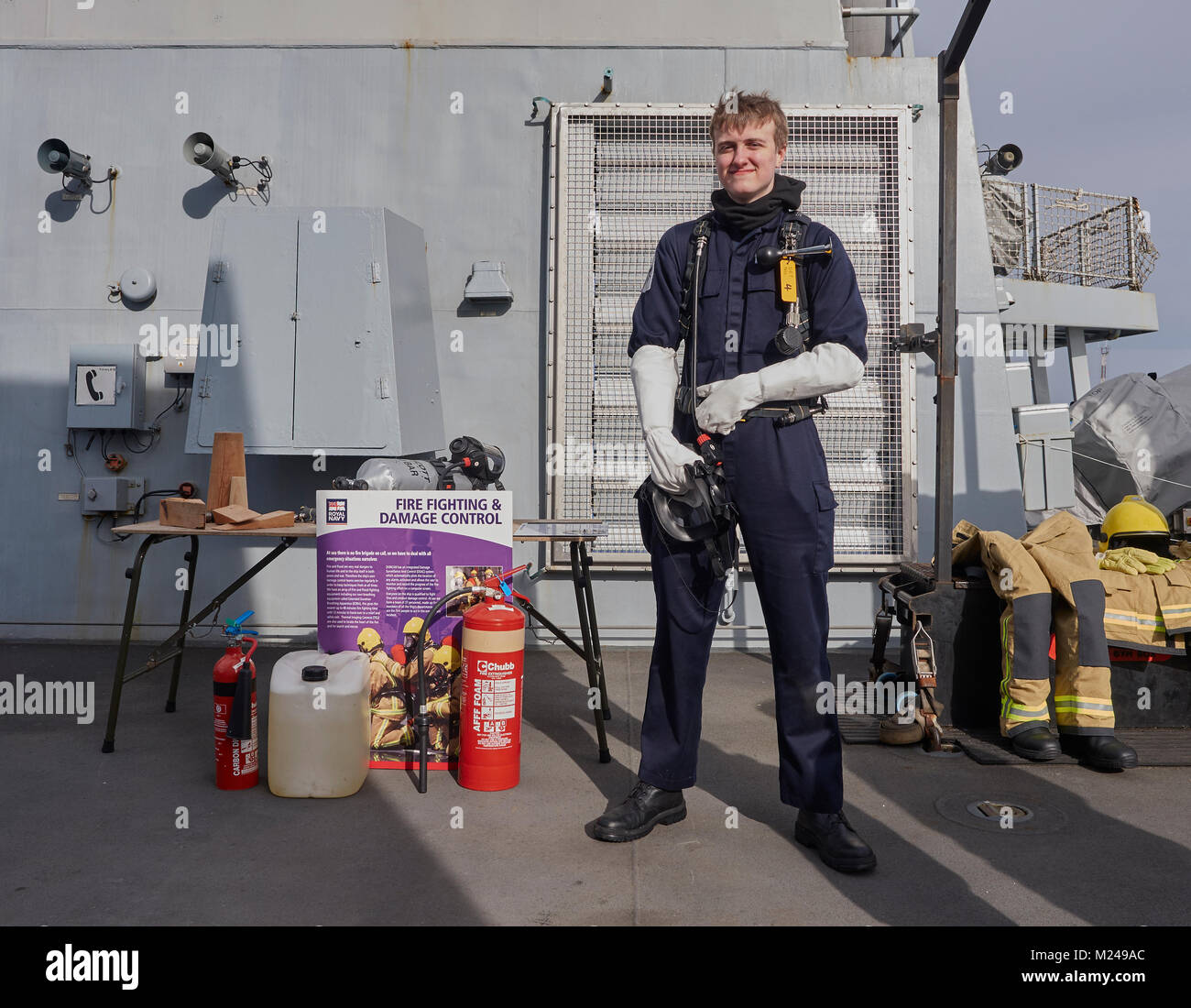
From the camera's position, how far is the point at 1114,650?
4.05 m

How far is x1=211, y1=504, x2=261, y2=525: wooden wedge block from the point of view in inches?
155

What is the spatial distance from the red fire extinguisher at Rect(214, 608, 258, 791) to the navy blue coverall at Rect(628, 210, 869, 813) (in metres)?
1.60

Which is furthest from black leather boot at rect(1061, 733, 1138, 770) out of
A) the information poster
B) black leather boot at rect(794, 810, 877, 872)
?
the information poster

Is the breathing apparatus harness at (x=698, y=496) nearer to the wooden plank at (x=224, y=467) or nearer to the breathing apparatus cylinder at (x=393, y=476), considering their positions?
the breathing apparatus cylinder at (x=393, y=476)

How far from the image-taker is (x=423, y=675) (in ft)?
11.6

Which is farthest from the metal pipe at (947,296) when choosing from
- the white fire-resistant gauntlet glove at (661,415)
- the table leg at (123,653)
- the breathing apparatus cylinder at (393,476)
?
the table leg at (123,653)

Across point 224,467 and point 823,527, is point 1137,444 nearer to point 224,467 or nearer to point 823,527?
point 823,527

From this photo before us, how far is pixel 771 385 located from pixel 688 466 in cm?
35

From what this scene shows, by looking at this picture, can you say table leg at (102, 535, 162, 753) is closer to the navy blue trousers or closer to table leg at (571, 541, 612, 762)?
table leg at (571, 541, 612, 762)

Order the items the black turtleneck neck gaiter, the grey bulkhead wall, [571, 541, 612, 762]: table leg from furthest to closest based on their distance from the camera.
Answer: the grey bulkhead wall, [571, 541, 612, 762]: table leg, the black turtleneck neck gaiter

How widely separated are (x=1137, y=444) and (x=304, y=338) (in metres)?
8.75

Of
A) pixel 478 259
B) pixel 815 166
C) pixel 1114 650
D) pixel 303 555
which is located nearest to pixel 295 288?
pixel 478 259

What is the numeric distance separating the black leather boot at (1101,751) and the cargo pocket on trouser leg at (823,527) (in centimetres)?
180

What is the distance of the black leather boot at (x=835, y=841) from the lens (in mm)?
2678
